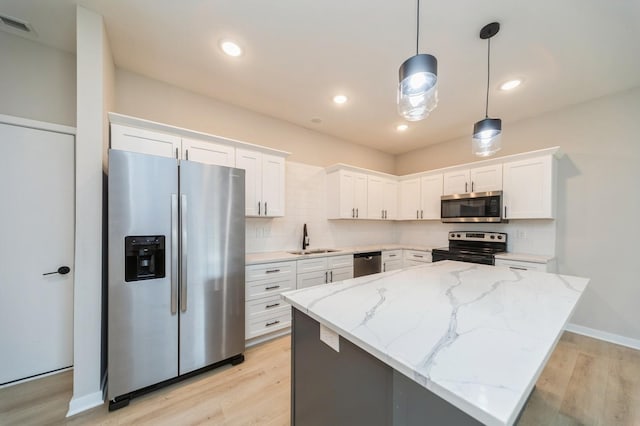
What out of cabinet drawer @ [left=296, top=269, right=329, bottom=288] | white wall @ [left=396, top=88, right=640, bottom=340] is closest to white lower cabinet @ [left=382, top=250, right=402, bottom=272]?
cabinet drawer @ [left=296, top=269, right=329, bottom=288]

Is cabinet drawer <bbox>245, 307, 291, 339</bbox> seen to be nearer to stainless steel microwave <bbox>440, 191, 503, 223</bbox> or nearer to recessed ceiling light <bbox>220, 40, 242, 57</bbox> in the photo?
recessed ceiling light <bbox>220, 40, 242, 57</bbox>

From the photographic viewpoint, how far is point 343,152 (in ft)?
14.2

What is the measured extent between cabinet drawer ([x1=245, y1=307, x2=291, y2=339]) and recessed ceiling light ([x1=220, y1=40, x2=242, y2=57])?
262 centimetres

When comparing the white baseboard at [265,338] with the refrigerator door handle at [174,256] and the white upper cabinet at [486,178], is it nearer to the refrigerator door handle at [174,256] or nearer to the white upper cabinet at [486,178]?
the refrigerator door handle at [174,256]

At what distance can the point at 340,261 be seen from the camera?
11.0 feet

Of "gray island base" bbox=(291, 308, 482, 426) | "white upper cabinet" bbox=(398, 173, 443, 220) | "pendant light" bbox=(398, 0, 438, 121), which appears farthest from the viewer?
"white upper cabinet" bbox=(398, 173, 443, 220)

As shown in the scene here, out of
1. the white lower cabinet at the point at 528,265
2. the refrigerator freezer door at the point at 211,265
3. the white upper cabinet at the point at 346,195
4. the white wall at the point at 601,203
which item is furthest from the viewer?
the white upper cabinet at the point at 346,195

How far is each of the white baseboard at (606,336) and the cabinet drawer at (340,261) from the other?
2900mm

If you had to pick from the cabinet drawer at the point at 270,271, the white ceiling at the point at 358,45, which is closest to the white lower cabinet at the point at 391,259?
the cabinet drawer at the point at 270,271

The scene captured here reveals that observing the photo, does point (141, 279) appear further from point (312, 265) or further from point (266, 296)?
point (312, 265)

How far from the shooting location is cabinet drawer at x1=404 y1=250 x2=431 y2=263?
3809 mm

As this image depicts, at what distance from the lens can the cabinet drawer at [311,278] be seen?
294cm

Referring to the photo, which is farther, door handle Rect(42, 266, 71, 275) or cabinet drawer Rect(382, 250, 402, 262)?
cabinet drawer Rect(382, 250, 402, 262)

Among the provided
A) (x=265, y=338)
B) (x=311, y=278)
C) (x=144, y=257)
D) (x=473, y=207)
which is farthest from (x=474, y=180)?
(x=144, y=257)
